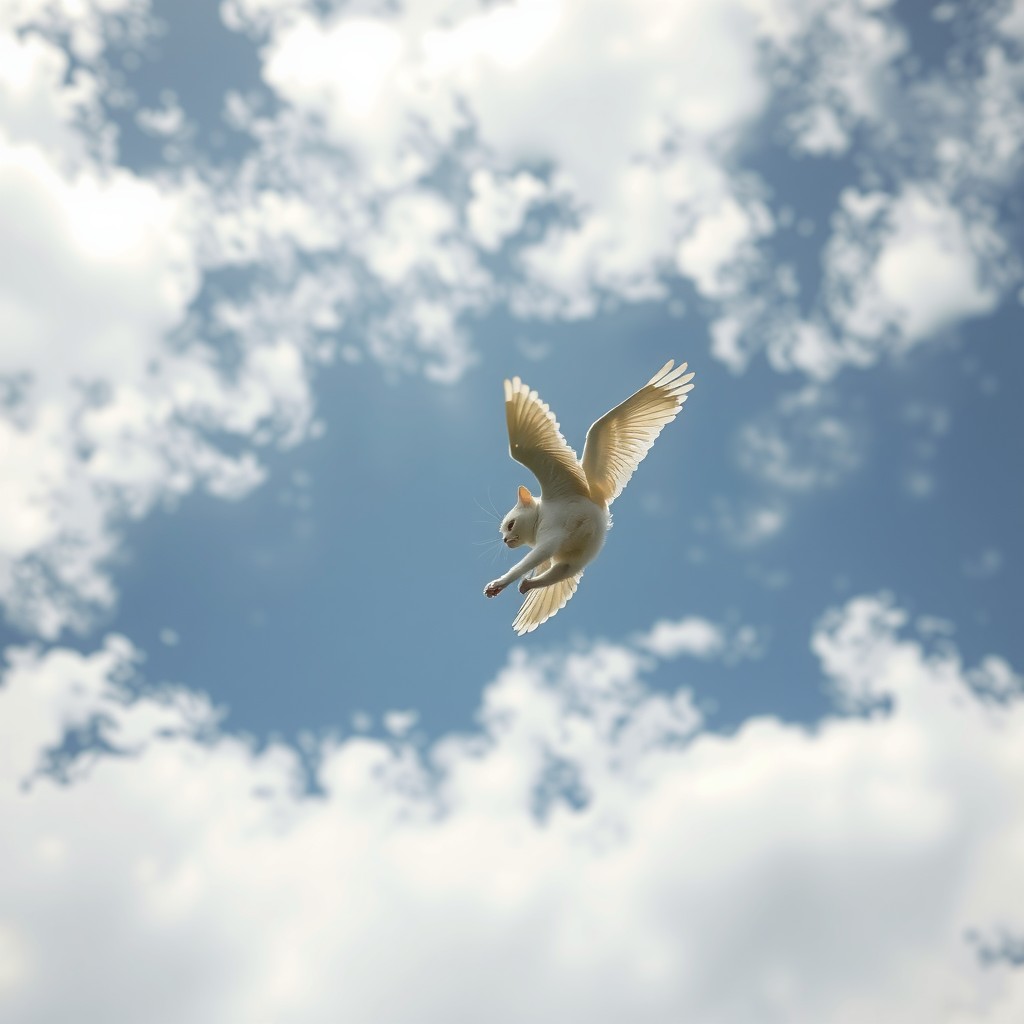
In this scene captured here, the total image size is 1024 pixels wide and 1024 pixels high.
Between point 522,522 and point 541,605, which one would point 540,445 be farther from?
point 541,605

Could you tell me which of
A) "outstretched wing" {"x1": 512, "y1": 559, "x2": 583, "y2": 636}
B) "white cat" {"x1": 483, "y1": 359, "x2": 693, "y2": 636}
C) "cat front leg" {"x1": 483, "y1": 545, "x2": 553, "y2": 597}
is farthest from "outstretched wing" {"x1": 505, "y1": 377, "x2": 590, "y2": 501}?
"outstretched wing" {"x1": 512, "y1": 559, "x2": 583, "y2": 636}

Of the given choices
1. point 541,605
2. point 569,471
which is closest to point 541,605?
point 541,605

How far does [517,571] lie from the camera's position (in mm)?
7836

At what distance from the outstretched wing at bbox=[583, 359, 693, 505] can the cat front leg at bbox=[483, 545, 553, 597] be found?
3.35 feet

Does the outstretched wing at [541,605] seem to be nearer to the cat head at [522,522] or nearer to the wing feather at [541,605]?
the wing feather at [541,605]

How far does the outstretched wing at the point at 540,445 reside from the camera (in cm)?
792

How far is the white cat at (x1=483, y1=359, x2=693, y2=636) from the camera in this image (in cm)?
794

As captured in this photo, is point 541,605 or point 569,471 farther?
point 541,605

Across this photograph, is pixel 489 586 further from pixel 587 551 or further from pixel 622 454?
pixel 622 454

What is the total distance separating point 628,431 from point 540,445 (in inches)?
54.1

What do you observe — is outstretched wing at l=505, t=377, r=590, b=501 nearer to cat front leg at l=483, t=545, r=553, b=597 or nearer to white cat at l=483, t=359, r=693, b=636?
white cat at l=483, t=359, r=693, b=636

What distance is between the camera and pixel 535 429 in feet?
26.1

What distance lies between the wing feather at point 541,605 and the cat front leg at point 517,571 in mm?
1670

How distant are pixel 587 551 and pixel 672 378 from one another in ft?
7.40
